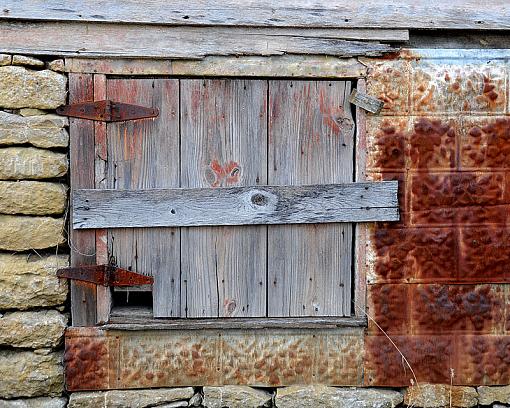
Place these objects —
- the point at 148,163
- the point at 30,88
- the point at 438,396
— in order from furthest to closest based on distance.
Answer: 1. the point at 438,396
2. the point at 148,163
3. the point at 30,88

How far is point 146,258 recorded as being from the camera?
3410 mm

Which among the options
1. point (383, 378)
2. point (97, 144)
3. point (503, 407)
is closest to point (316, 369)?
point (383, 378)

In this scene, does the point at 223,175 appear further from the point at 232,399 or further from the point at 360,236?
the point at 232,399

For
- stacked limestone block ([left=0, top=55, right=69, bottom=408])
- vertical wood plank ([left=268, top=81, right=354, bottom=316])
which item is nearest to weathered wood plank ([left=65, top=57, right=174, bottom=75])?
stacked limestone block ([left=0, top=55, right=69, bottom=408])

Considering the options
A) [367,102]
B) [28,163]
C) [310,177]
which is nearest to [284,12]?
[367,102]

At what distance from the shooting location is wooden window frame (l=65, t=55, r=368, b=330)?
131 inches

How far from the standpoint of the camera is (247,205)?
11.1 feet

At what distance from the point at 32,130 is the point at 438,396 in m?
2.61

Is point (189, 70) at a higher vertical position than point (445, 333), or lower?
higher

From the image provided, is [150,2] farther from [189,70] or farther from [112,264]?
[112,264]

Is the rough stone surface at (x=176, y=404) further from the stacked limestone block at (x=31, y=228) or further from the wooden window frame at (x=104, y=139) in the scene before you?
the stacked limestone block at (x=31, y=228)

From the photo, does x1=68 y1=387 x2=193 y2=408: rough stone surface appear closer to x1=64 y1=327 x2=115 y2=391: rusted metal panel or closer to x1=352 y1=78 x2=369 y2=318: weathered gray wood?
x1=64 y1=327 x2=115 y2=391: rusted metal panel

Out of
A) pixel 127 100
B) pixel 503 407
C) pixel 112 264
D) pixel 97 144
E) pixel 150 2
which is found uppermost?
pixel 150 2

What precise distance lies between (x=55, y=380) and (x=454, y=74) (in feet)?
8.87
